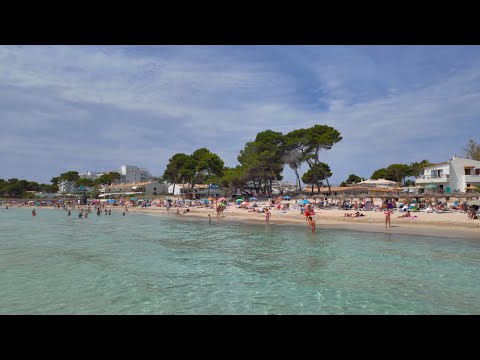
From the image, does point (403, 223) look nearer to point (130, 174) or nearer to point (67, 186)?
point (67, 186)

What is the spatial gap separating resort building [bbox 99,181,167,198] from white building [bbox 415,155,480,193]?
2865 inches

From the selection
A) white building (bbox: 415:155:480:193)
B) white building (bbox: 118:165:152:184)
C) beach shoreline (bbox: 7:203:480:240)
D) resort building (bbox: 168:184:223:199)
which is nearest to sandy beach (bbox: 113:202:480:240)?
beach shoreline (bbox: 7:203:480:240)

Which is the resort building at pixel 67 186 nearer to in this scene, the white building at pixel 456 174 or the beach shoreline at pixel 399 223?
the beach shoreline at pixel 399 223

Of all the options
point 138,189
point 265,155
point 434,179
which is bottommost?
point 138,189

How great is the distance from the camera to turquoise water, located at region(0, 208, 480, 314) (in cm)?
792

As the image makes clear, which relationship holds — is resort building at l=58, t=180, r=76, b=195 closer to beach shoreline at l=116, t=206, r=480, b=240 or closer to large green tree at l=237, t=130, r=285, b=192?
large green tree at l=237, t=130, r=285, b=192

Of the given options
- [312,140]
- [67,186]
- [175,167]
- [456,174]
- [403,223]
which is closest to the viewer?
[403,223]

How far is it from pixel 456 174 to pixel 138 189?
77968 mm

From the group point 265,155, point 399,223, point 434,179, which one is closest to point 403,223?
point 399,223

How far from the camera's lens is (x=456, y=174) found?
39.2m
